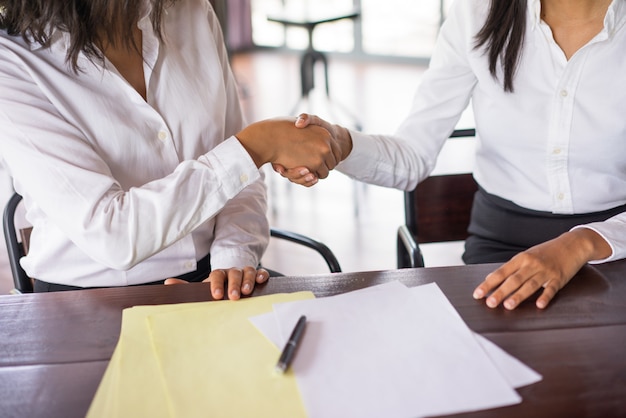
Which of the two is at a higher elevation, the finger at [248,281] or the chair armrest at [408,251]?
the finger at [248,281]

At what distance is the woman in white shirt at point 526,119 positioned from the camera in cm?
151

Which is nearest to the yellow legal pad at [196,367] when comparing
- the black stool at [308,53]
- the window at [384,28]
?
the black stool at [308,53]

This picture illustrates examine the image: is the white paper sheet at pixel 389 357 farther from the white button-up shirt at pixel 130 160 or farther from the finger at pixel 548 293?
the white button-up shirt at pixel 130 160

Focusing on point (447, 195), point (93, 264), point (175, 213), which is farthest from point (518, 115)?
point (93, 264)

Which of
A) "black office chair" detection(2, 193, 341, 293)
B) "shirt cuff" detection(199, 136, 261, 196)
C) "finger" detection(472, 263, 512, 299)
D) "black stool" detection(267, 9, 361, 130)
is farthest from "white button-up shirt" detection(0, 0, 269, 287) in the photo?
"black stool" detection(267, 9, 361, 130)

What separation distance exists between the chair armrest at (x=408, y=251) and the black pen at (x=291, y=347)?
1.92ft

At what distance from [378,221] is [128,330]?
8.40ft

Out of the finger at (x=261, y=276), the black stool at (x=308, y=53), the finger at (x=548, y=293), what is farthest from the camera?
the black stool at (x=308, y=53)

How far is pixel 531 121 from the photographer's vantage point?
157 centimetres

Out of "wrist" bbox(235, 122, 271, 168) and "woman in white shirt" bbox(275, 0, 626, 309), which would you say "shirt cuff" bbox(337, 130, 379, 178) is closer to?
"woman in white shirt" bbox(275, 0, 626, 309)

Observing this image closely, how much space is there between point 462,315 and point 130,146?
758 millimetres

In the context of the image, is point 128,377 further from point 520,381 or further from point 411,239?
point 411,239

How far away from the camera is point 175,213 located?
1312 millimetres

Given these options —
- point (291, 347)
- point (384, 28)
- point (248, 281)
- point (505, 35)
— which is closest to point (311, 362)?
point (291, 347)
